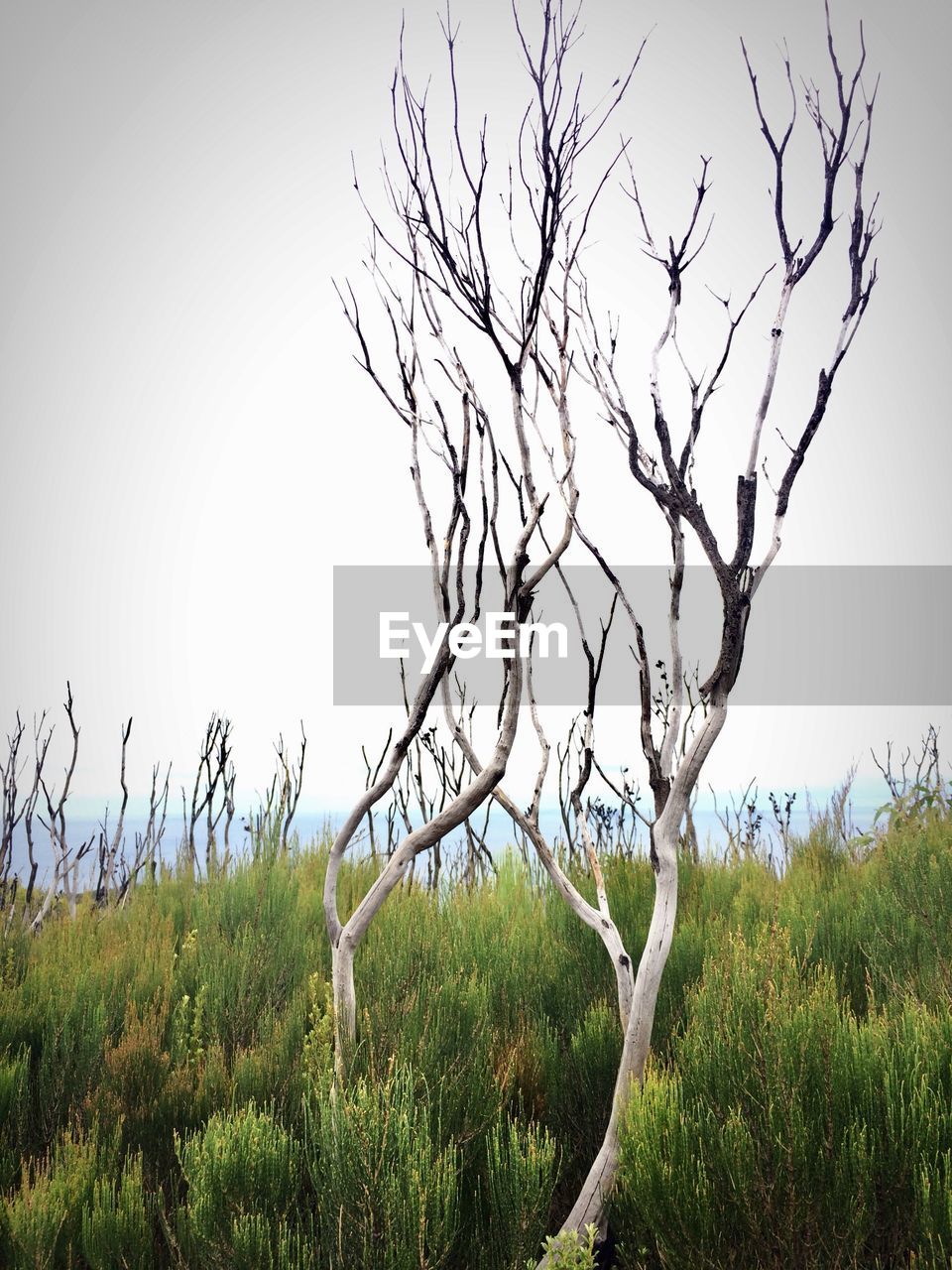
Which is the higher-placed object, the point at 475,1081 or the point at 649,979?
the point at 649,979

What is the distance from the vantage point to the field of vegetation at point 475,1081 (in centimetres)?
215

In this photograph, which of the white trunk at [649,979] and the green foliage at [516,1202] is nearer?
the green foliage at [516,1202]

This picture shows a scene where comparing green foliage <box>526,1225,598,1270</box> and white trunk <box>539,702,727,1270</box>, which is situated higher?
white trunk <box>539,702,727,1270</box>

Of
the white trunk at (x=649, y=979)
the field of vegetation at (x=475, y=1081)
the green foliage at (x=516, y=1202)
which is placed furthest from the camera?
the white trunk at (x=649, y=979)

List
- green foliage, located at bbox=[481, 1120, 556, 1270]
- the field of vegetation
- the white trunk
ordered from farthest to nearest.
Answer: the white trunk, green foliage, located at bbox=[481, 1120, 556, 1270], the field of vegetation

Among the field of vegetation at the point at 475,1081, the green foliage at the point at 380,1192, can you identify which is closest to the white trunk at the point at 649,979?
the field of vegetation at the point at 475,1081

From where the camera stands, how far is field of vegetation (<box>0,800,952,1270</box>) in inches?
84.6

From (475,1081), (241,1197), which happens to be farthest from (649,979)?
(241,1197)

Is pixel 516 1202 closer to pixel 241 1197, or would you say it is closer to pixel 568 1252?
pixel 568 1252

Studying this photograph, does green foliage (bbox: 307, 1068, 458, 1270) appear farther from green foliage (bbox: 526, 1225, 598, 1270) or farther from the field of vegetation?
green foliage (bbox: 526, 1225, 598, 1270)

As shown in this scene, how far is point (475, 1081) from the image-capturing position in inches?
109

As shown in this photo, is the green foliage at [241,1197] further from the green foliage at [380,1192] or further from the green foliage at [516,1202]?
the green foliage at [516,1202]

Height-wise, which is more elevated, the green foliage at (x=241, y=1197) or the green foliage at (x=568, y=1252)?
the green foliage at (x=241, y=1197)

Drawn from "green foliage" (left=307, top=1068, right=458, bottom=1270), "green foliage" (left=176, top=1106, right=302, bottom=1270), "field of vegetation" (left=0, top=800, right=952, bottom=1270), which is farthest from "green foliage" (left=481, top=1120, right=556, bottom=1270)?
"green foliage" (left=176, top=1106, right=302, bottom=1270)
